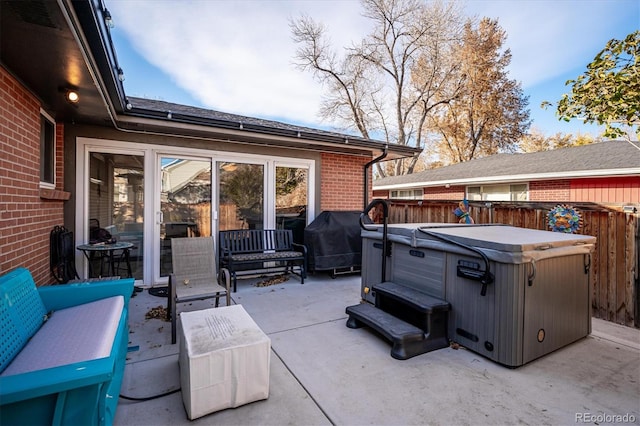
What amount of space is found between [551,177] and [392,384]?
9.86 meters

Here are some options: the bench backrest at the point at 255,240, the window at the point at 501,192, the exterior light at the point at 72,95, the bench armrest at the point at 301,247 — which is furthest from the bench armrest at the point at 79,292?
the window at the point at 501,192

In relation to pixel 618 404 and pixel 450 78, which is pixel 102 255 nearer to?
pixel 618 404

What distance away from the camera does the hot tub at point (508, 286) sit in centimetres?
263

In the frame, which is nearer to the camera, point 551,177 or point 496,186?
point 551,177

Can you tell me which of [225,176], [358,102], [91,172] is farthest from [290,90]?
[91,172]

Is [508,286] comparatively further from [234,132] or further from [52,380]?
[234,132]

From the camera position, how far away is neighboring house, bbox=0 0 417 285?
2.41 meters

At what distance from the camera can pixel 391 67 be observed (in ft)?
57.4

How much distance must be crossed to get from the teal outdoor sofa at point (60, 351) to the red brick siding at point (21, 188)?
772mm

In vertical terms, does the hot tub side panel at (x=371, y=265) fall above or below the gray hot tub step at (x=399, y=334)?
above

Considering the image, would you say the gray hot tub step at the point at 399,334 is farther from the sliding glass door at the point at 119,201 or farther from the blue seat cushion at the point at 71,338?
the sliding glass door at the point at 119,201

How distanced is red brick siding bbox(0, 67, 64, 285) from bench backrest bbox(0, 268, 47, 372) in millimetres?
744

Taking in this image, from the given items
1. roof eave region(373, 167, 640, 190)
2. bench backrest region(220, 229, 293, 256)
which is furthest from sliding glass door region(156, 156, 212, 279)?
roof eave region(373, 167, 640, 190)

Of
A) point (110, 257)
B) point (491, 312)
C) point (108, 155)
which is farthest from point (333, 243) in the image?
point (108, 155)
